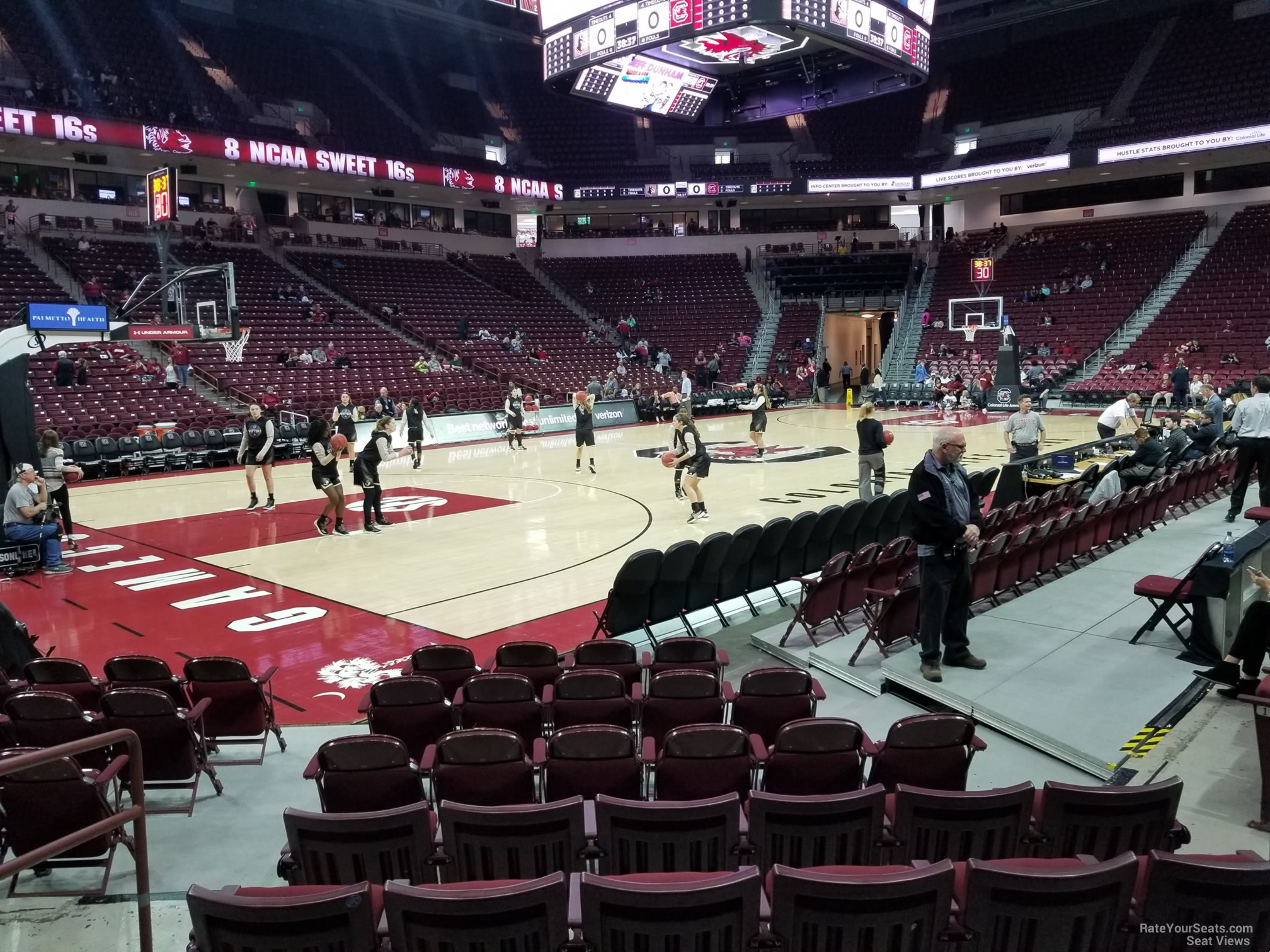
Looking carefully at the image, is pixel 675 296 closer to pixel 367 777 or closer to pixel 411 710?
pixel 411 710

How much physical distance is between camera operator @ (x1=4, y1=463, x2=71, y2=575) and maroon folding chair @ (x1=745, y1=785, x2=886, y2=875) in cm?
1044

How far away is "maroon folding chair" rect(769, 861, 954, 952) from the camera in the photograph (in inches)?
101

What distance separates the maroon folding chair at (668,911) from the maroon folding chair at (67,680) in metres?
4.31

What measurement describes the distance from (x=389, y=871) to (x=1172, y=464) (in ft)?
41.3

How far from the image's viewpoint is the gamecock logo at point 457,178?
34938 millimetres

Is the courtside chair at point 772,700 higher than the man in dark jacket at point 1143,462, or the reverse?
the man in dark jacket at point 1143,462

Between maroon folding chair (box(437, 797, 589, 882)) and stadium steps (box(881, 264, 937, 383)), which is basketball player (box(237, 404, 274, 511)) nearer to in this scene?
maroon folding chair (box(437, 797, 589, 882))

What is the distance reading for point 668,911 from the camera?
8.38 ft

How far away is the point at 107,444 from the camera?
18797 millimetres

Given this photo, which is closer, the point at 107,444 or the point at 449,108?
the point at 107,444

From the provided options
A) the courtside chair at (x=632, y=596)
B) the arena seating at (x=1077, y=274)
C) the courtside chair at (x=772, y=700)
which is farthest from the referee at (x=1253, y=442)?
the arena seating at (x=1077, y=274)

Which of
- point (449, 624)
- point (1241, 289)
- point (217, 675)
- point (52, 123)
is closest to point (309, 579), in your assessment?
point (449, 624)

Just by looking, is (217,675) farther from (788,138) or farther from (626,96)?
(788,138)

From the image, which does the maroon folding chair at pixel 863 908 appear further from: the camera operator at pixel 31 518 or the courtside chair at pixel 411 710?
the camera operator at pixel 31 518
